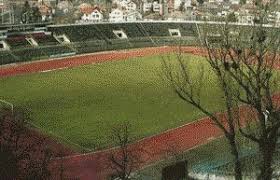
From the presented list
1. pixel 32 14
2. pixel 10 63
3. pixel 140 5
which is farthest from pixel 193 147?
pixel 140 5

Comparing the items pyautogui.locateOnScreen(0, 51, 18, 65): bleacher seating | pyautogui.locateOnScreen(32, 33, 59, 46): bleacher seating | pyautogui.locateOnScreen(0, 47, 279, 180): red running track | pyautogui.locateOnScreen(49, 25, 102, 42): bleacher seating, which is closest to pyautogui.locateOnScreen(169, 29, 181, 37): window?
pyautogui.locateOnScreen(49, 25, 102, 42): bleacher seating

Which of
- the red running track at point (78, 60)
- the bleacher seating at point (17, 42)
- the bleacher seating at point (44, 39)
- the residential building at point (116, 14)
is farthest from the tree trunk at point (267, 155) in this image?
the residential building at point (116, 14)

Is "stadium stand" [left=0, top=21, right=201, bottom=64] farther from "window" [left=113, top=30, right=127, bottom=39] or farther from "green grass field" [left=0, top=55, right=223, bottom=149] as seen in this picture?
"green grass field" [left=0, top=55, right=223, bottom=149]

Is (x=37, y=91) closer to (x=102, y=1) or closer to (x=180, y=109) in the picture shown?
(x=180, y=109)

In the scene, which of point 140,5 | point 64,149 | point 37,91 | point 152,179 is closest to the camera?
point 152,179

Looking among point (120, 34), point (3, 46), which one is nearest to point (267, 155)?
Answer: point (3, 46)

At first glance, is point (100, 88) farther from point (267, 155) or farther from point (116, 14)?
point (116, 14)

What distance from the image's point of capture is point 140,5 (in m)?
112

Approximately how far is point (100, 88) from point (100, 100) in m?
4.04

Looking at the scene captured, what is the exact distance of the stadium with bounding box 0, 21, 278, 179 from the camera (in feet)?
84.3

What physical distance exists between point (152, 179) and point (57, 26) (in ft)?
130

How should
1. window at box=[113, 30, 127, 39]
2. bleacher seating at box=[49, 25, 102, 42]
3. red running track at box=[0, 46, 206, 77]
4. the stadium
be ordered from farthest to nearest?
window at box=[113, 30, 127, 39] < bleacher seating at box=[49, 25, 102, 42] < red running track at box=[0, 46, 206, 77] < the stadium

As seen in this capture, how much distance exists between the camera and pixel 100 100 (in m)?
34.8

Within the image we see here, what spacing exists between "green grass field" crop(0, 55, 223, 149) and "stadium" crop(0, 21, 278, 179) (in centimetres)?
6
